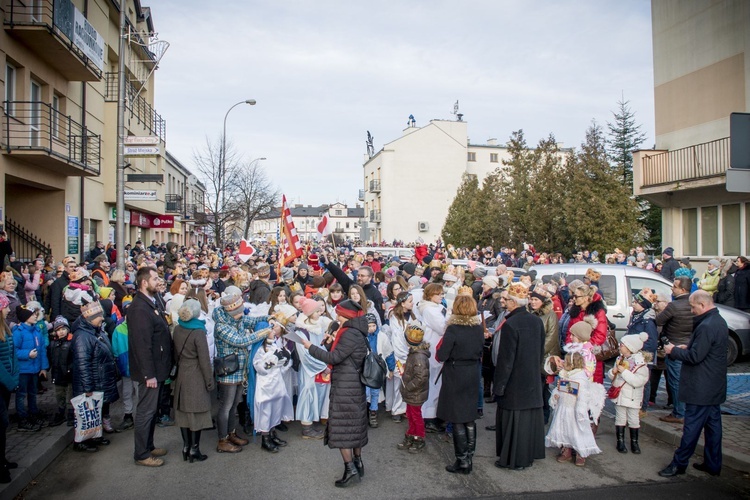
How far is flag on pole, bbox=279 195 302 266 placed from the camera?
11.6 metres

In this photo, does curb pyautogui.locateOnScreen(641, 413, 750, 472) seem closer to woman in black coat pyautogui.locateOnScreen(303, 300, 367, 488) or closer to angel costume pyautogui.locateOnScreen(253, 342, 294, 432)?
woman in black coat pyautogui.locateOnScreen(303, 300, 367, 488)

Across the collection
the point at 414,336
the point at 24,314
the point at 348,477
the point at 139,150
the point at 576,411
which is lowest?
the point at 348,477

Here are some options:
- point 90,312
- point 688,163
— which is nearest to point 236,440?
point 90,312

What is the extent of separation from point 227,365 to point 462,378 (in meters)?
2.62

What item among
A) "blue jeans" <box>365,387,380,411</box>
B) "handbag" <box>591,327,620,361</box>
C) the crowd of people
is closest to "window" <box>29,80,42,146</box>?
the crowd of people

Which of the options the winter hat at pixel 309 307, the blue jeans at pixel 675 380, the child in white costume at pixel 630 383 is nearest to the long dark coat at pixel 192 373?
the winter hat at pixel 309 307

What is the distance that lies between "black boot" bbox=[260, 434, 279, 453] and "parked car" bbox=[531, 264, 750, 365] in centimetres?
700

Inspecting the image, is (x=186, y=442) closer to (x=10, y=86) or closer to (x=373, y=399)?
(x=373, y=399)

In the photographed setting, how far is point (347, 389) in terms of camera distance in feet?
17.7

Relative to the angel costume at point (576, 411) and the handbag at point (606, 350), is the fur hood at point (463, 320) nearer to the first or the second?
the angel costume at point (576, 411)

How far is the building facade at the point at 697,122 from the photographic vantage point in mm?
17594

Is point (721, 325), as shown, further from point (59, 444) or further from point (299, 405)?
point (59, 444)

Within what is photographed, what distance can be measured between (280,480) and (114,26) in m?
22.4

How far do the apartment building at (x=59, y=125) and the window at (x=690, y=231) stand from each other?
17880 mm
